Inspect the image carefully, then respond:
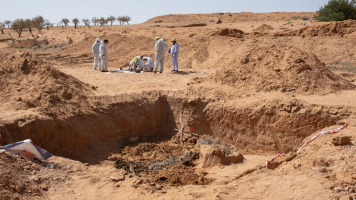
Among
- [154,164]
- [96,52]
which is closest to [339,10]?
[96,52]

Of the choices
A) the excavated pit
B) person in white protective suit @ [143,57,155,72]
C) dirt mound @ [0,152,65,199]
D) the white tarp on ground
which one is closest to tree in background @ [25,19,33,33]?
person in white protective suit @ [143,57,155,72]

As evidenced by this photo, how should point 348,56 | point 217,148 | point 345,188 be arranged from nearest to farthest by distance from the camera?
point 345,188
point 217,148
point 348,56

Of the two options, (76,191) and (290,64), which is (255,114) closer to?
(290,64)

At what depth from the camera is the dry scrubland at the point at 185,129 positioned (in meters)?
4.86

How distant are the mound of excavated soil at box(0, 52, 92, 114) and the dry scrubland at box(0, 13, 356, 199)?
2 centimetres

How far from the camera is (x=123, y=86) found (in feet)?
30.0

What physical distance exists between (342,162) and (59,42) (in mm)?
20164

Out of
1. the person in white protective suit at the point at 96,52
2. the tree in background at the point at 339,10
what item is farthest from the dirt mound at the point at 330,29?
the person in white protective suit at the point at 96,52

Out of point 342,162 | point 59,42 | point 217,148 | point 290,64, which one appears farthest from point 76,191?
point 59,42

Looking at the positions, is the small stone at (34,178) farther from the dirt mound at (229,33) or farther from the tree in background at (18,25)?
the tree in background at (18,25)

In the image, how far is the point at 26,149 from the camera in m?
5.22

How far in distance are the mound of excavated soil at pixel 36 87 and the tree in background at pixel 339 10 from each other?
1704 centimetres

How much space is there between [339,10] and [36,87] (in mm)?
19029

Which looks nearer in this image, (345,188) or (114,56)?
(345,188)
